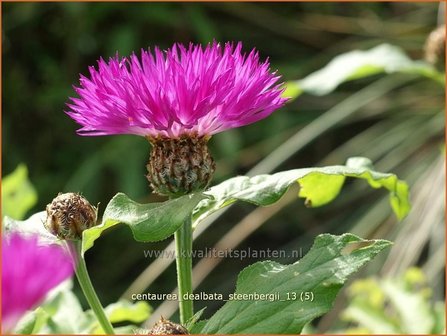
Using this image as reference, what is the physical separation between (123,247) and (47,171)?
0.36m

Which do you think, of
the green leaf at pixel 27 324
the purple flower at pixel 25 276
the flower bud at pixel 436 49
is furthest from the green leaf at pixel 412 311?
the purple flower at pixel 25 276

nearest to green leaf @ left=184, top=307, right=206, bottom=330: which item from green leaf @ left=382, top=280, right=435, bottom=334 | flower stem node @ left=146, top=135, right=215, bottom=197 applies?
flower stem node @ left=146, top=135, right=215, bottom=197

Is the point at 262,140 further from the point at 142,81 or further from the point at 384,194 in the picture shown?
the point at 142,81

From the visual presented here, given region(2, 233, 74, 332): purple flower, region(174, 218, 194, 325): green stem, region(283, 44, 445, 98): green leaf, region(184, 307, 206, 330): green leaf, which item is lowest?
region(184, 307, 206, 330): green leaf

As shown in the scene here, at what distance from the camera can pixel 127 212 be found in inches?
25.5

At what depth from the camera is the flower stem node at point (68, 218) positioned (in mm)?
708

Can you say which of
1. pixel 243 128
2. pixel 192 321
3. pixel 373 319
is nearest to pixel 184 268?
pixel 192 321

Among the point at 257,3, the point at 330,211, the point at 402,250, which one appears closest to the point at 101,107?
the point at 402,250

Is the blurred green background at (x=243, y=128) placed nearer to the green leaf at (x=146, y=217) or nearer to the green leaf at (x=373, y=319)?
the green leaf at (x=373, y=319)

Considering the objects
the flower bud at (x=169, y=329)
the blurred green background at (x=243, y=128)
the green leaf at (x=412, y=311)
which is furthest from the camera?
the blurred green background at (x=243, y=128)

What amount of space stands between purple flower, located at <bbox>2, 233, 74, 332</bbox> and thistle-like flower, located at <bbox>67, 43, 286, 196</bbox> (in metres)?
0.27

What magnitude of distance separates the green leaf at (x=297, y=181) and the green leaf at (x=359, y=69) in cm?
59

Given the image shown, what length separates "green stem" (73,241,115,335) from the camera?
70 centimetres

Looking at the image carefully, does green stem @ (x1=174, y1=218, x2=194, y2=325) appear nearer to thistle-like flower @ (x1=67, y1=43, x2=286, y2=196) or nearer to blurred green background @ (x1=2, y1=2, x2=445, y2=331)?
thistle-like flower @ (x1=67, y1=43, x2=286, y2=196)
